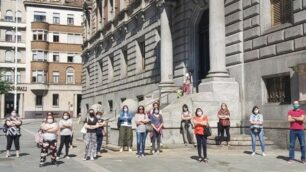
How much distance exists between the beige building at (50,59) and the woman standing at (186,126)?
48858 mm

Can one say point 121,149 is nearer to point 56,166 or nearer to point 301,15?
point 56,166

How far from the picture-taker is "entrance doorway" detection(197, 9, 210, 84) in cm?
2384

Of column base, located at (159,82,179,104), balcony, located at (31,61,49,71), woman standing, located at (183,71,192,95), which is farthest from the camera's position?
balcony, located at (31,61,49,71)

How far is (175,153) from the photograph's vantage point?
16.0 meters

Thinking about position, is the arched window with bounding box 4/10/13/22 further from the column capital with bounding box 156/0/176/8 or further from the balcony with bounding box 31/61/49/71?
the column capital with bounding box 156/0/176/8

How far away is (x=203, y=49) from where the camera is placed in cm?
2425

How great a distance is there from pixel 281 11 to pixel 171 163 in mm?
7850

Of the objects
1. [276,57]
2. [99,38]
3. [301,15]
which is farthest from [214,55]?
[99,38]

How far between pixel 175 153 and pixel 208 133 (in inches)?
102

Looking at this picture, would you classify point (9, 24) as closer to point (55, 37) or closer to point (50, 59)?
point (55, 37)

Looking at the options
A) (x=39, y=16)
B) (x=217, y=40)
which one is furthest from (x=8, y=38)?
(x=217, y=40)

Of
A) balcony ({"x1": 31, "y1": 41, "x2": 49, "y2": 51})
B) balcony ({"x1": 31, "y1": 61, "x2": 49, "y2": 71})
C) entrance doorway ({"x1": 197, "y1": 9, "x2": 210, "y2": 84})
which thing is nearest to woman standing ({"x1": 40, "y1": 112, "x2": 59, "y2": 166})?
entrance doorway ({"x1": 197, "y1": 9, "x2": 210, "y2": 84})

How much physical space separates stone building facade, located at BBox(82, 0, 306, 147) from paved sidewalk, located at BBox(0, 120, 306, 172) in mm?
2448

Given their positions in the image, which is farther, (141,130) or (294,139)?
(141,130)
